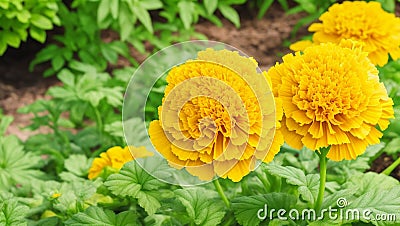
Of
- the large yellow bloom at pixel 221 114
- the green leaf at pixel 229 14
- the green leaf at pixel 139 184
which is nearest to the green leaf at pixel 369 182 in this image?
the large yellow bloom at pixel 221 114

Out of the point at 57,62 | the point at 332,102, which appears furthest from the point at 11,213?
the point at 57,62

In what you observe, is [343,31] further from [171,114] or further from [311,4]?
[311,4]

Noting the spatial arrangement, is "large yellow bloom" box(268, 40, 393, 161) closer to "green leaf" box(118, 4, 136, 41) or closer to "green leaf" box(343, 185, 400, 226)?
"green leaf" box(343, 185, 400, 226)

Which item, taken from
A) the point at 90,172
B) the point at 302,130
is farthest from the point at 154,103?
the point at 302,130

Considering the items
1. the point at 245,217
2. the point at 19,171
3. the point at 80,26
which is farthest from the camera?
the point at 80,26

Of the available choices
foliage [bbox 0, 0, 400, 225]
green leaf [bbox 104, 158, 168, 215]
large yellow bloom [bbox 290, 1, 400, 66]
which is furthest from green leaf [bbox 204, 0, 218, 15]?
green leaf [bbox 104, 158, 168, 215]

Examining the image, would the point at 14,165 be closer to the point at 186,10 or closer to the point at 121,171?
the point at 121,171

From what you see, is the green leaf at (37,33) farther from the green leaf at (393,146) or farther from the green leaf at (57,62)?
the green leaf at (393,146)
